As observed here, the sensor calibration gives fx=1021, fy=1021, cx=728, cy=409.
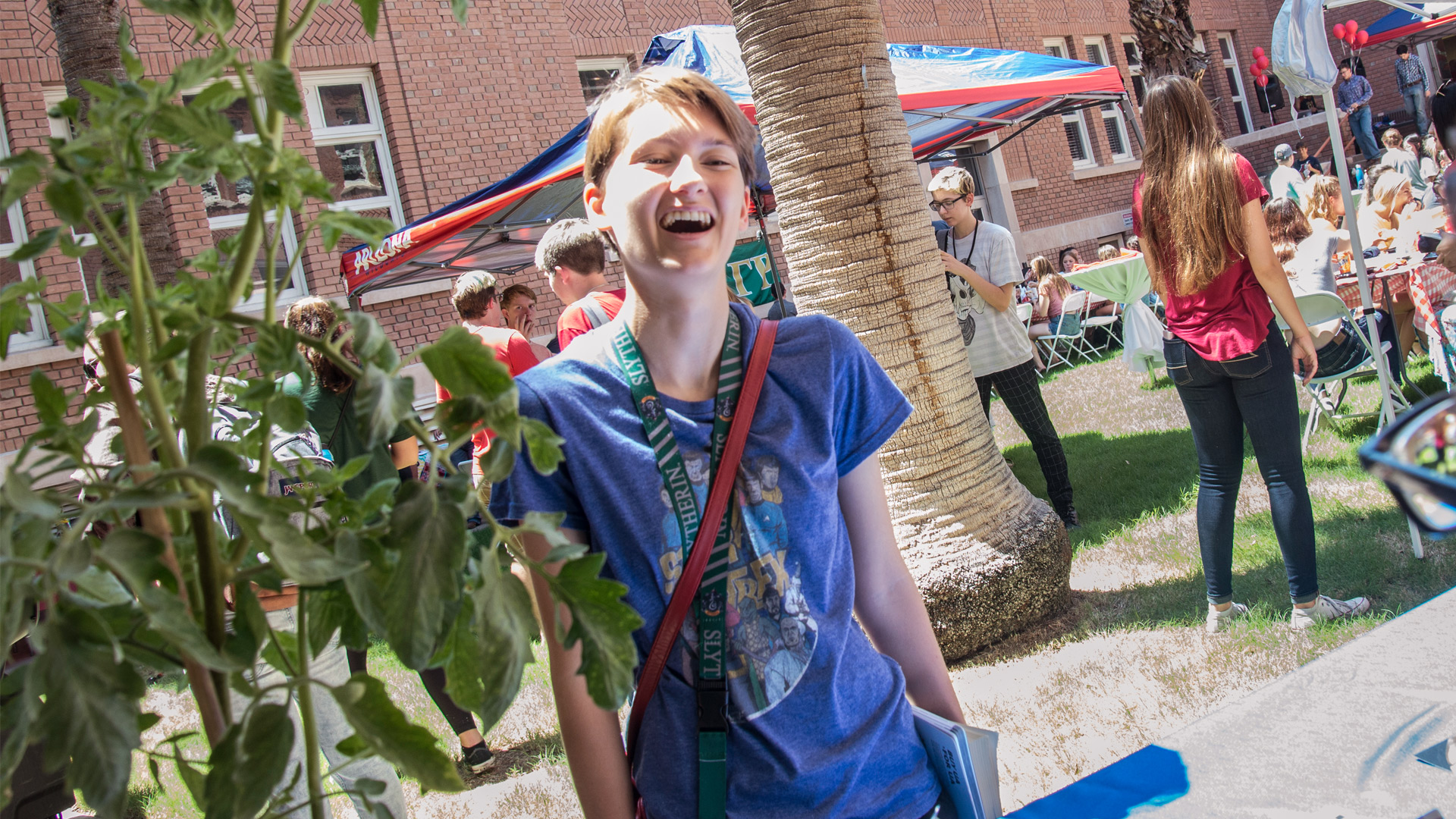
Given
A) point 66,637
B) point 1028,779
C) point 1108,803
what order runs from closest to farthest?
point 66,637 < point 1108,803 < point 1028,779

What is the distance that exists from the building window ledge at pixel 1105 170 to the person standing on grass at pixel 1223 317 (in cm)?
1725

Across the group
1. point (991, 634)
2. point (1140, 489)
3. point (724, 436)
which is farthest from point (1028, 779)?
point (1140, 489)

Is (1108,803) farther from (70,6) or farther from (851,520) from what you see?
(70,6)

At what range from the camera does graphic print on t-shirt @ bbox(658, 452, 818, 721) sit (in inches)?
57.3

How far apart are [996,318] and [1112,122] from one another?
56.6ft

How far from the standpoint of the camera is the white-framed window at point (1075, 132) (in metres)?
20.4

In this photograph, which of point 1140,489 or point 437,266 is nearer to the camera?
point 1140,489

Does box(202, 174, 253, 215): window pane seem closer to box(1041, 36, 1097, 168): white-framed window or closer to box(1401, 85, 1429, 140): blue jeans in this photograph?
box(1041, 36, 1097, 168): white-framed window

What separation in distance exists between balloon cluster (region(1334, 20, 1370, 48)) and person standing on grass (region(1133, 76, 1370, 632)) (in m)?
18.0

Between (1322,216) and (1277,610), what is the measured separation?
612cm

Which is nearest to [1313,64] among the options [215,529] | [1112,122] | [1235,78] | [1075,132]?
Result: [215,529]

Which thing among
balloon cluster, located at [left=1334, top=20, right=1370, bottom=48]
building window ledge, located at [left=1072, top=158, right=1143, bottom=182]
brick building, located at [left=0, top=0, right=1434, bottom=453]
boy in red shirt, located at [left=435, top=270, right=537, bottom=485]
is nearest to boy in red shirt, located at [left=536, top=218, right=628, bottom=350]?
boy in red shirt, located at [left=435, top=270, right=537, bottom=485]

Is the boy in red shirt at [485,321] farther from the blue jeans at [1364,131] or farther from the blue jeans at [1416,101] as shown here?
the blue jeans at [1416,101]

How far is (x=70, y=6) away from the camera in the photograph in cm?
661
